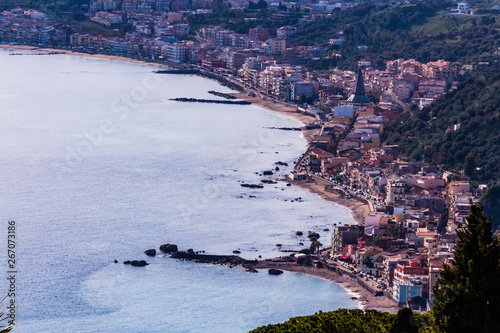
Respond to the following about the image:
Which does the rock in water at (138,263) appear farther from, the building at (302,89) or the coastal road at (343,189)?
the building at (302,89)

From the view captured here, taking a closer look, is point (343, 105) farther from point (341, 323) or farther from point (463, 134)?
point (341, 323)

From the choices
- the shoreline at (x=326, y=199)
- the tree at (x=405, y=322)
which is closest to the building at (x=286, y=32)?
the shoreline at (x=326, y=199)

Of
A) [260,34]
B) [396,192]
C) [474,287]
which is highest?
[260,34]

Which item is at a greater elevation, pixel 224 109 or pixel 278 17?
pixel 278 17

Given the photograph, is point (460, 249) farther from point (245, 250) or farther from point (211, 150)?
point (211, 150)

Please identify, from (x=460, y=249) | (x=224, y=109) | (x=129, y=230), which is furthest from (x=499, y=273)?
(x=224, y=109)

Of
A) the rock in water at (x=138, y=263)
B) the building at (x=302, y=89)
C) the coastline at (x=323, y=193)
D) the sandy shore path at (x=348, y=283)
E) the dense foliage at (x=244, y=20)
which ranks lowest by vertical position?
the rock in water at (x=138, y=263)

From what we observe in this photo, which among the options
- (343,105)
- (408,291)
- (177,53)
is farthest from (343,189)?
(177,53)
